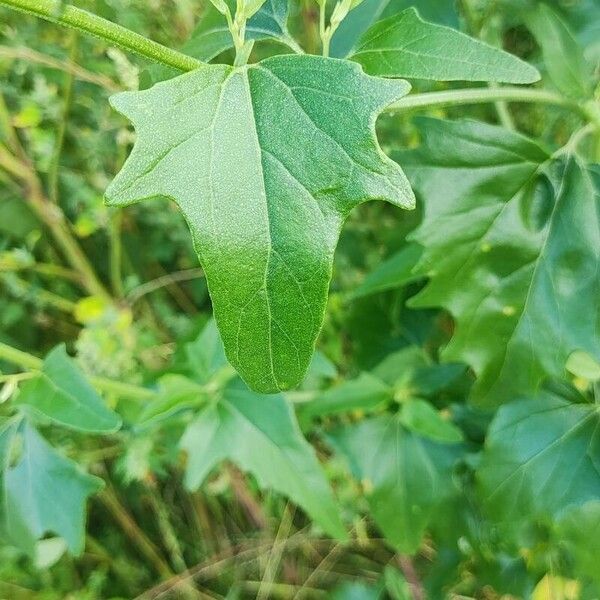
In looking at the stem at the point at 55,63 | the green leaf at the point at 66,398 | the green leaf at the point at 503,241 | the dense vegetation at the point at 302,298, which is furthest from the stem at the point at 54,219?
the green leaf at the point at 503,241

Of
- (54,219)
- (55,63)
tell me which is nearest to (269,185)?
(55,63)

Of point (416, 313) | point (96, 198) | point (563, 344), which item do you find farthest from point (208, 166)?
point (96, 198)

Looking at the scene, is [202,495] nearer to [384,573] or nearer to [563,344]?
[384,573]

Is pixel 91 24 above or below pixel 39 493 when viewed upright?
above

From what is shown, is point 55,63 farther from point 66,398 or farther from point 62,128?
point 66,398

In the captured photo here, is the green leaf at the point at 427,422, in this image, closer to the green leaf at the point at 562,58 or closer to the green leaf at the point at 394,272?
the green leaf at the point at 394,272

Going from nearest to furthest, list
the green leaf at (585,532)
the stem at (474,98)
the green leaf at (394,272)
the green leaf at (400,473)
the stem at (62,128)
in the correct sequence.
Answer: the stem at (474,98), the green leaf at (585,532), the green leaf at (394,272), the green leaf at (400,473), the stem at (62,128)
